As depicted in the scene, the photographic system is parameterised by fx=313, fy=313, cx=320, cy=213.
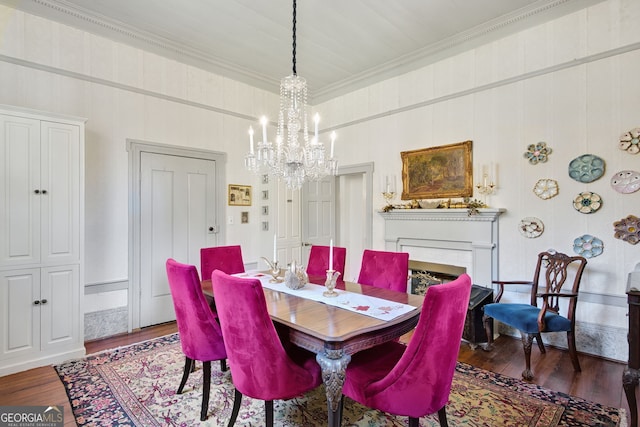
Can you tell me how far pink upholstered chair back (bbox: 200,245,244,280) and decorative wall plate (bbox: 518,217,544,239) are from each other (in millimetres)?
2937

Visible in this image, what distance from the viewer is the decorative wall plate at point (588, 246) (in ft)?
9.21

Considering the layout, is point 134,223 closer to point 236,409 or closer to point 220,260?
point 220,260

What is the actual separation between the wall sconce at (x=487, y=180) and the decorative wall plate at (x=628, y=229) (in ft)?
3.44

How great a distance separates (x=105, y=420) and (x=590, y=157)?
430 centimetres

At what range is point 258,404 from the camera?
2.12 metres

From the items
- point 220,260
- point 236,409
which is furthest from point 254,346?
point 220,260

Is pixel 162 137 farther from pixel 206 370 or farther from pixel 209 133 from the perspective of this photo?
pixel 206 370

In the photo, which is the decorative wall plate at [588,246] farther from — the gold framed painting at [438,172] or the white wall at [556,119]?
the gold framed painting at [438,172]

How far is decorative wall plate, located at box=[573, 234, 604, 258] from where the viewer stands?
9.21ft

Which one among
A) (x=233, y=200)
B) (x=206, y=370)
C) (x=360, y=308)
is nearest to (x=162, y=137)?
(x=233, y=200)

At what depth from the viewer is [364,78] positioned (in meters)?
4.51

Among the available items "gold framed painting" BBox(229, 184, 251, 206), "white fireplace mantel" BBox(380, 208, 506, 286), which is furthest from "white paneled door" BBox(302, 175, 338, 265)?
"white fireplace mantel" BBox(380, 208, 506, 286)

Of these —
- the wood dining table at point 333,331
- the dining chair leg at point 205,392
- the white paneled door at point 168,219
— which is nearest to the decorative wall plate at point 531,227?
the wood dining table at point 333,331

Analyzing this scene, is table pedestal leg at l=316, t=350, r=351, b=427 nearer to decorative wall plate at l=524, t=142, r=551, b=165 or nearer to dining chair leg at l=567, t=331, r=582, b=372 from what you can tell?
dining chair leg at l=567, t=331, r=582, b=372
